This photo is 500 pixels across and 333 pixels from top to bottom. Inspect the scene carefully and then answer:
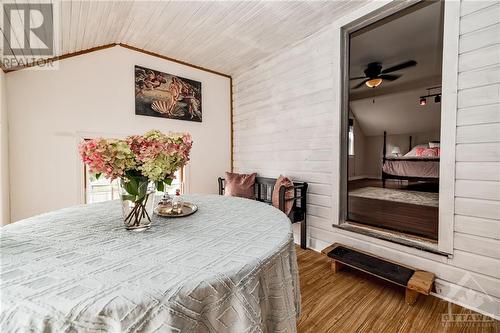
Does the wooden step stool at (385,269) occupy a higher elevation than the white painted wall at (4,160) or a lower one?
lower

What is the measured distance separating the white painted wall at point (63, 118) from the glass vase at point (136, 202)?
6.93ft

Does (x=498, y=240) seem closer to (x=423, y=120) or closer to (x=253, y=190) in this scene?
(x=253, y=190)

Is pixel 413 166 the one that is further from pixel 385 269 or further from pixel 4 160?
pixel 4 160

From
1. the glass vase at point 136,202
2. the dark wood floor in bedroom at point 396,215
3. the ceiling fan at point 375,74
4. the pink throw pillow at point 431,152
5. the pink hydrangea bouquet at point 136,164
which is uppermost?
the ceiling fan at point 375,74

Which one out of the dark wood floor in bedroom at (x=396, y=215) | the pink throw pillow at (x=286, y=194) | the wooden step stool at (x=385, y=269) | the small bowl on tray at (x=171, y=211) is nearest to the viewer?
the small bowl on tray at (x=171, y=211)

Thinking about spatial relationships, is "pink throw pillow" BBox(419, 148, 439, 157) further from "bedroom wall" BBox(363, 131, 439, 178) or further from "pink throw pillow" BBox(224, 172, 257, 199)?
"pink throw pillow" BBox(224, 172, 257, 199)

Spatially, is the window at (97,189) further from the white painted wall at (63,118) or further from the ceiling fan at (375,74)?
the ceiling fan at (375,74)

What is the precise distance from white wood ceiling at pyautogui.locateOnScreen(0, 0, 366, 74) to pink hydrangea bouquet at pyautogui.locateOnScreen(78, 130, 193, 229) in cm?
143

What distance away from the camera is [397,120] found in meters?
6.75

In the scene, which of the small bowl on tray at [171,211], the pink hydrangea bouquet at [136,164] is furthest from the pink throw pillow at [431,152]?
the pink hydrangea bouquet at [136,164]

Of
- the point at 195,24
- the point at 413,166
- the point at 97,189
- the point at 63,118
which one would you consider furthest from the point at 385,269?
the point at 413,166

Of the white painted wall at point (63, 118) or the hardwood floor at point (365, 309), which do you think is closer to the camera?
the hardwood floor at point (365, 309)

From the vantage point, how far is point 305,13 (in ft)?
7.22

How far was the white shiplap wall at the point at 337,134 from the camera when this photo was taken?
1.51 m
